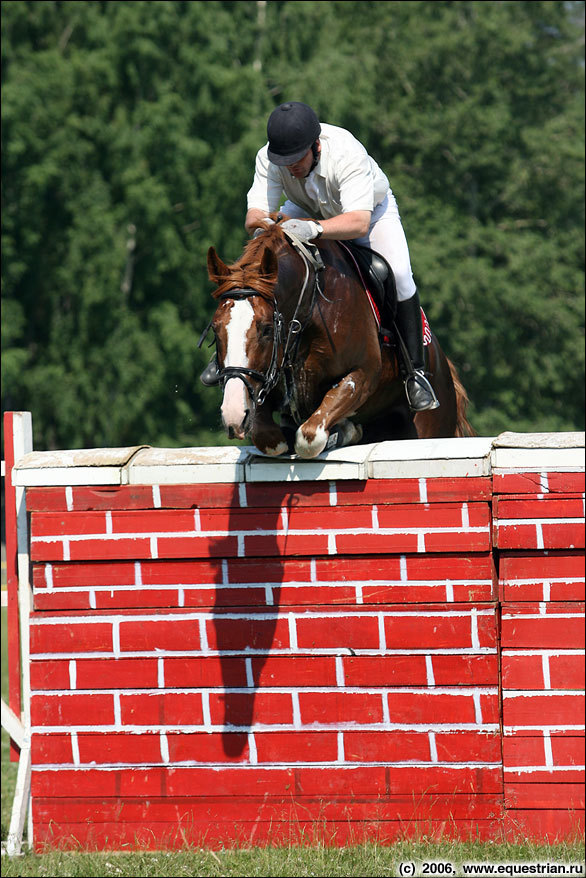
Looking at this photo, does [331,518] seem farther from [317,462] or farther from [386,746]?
[386,746]

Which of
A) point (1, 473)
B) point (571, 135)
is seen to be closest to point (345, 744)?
point (1, 473)

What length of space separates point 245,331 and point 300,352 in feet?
2.30

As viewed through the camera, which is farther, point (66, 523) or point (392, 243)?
point (392, 243)

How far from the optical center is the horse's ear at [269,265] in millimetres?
4523

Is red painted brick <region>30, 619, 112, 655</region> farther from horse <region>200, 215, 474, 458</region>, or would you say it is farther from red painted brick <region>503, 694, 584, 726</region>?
red painted brick <region>503, 694, 584, 726</region>

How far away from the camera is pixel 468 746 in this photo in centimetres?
462

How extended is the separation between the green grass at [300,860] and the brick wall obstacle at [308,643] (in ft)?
0.52

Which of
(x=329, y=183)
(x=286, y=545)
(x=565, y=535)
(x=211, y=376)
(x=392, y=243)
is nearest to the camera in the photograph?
(x=211, y=376)

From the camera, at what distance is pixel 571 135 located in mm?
25188

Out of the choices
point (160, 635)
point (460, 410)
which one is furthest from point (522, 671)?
point (460, 410)

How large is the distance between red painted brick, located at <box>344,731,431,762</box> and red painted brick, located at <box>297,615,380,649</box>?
1.15 ft

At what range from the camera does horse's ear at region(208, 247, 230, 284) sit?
178 inches

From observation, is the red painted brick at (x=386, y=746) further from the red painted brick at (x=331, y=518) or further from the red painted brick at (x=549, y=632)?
the red painted brick at (x=331, y=518)

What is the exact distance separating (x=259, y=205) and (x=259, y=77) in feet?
64.5
